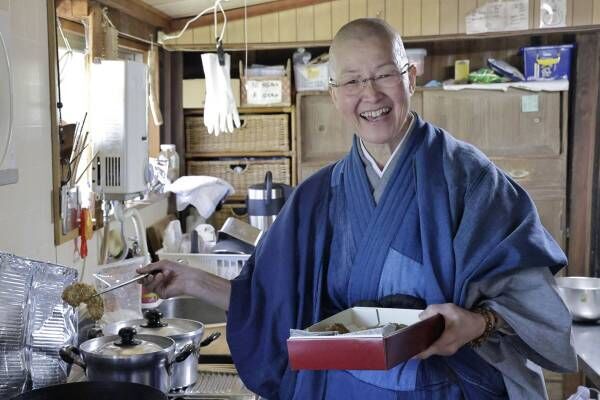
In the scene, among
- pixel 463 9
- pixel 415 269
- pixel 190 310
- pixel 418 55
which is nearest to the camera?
pixel 415 269

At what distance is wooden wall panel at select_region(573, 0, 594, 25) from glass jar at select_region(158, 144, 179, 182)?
1.96 meters

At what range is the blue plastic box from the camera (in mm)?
3705

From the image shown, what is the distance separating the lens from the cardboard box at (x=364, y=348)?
124 centimetres

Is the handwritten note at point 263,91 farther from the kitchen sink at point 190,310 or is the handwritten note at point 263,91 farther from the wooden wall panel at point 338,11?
the kitchen sink at point 190,310

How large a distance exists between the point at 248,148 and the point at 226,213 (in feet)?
1.14

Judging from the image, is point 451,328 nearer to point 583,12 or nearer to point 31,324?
point 31,324

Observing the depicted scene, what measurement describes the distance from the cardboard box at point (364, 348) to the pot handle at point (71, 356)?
0.53 meters

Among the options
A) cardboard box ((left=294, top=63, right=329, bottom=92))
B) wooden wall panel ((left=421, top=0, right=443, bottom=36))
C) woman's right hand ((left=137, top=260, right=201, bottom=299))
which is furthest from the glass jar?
woman's right hand ((left=137, top=260, right=201, bottom=299))

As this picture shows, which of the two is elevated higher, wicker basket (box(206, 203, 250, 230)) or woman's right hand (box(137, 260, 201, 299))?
woman's right hand (box(137, 260, 201, 299))

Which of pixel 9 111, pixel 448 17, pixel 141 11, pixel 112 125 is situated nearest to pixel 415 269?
pixel 9 111

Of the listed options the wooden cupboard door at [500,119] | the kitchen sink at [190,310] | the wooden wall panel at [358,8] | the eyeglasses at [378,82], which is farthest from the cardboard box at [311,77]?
the eyeglasses at [378,82]

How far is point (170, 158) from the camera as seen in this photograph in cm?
378

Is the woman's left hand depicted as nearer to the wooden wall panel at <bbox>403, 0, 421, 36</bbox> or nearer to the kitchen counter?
the kitchen counter

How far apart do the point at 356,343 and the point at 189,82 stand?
292 centimetres
